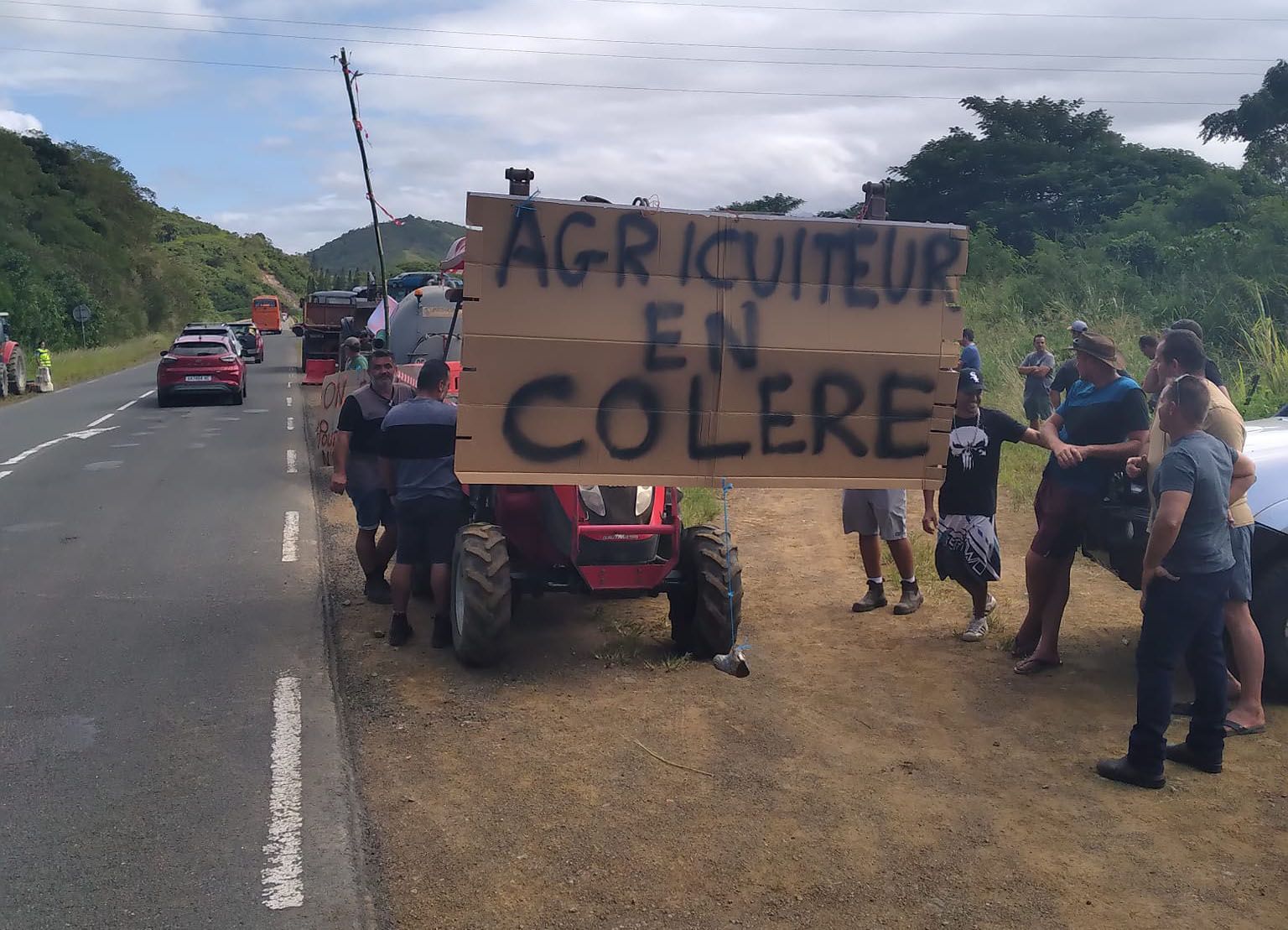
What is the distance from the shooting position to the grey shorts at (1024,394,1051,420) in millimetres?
14750

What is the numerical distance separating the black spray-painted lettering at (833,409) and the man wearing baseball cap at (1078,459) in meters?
1.37

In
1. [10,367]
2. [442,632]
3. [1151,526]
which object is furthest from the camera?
[10,367]

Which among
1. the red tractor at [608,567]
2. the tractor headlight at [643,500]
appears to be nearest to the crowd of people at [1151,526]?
the red tractor at [608,567]

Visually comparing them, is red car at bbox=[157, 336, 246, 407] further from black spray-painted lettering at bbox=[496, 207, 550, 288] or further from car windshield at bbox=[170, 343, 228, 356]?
black spray-painted lettering at bbox=[496, 207, 550, 288]

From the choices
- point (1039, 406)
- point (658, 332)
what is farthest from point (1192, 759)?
point (1039, 406)

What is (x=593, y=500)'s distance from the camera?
6.38 metres

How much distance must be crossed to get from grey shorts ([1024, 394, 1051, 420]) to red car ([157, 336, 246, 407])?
1714cm

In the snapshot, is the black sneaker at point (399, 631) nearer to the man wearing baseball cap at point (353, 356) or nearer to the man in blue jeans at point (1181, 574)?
the man in blue jeans at point (1181, 574)

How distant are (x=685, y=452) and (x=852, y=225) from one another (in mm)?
1355

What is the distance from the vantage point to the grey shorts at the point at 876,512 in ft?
25.3

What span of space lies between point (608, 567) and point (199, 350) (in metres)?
21.1

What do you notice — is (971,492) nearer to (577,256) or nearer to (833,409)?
(833,409)

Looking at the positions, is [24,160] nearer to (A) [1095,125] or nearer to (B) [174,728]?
(A) [1095,125]

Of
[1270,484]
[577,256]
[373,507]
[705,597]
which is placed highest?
[577,256]
